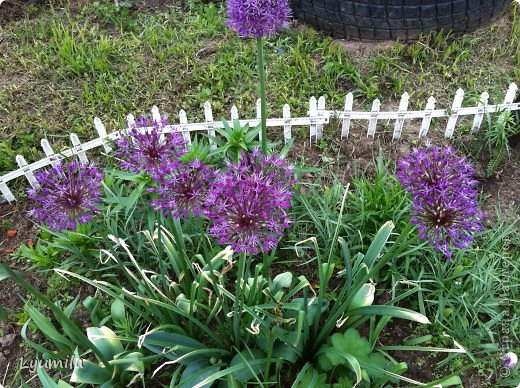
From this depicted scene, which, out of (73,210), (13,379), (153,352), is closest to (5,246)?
(13,379)

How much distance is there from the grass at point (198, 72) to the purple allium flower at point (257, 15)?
1805 mm

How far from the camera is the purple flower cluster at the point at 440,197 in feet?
6.25

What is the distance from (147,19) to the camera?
16.3 feet

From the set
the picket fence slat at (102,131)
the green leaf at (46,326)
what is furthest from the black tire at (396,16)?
the green leaf at (46,326)

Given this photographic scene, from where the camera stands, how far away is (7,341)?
10.0 ft

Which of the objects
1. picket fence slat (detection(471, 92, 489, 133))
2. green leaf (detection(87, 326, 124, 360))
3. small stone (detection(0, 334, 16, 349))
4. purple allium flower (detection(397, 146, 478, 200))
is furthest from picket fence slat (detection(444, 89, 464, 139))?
small stone (detection(0, 334, 16, 349))

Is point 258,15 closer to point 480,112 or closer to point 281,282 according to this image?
point 281,282

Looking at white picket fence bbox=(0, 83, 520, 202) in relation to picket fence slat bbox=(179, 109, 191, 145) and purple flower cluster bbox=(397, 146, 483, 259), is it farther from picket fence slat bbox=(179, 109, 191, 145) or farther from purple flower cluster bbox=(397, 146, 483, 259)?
purple flower cluster bbox=(397, 146, 483, 259)

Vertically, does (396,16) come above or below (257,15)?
below

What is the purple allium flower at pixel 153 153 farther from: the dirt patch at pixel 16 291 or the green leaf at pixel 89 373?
the dirt patch at pixel 16 291

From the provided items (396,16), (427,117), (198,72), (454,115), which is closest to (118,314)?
(198,72)

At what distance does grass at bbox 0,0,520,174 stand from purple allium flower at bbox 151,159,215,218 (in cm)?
215

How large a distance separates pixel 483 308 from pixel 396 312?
0.82 meters

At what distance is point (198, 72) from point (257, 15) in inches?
90.6
